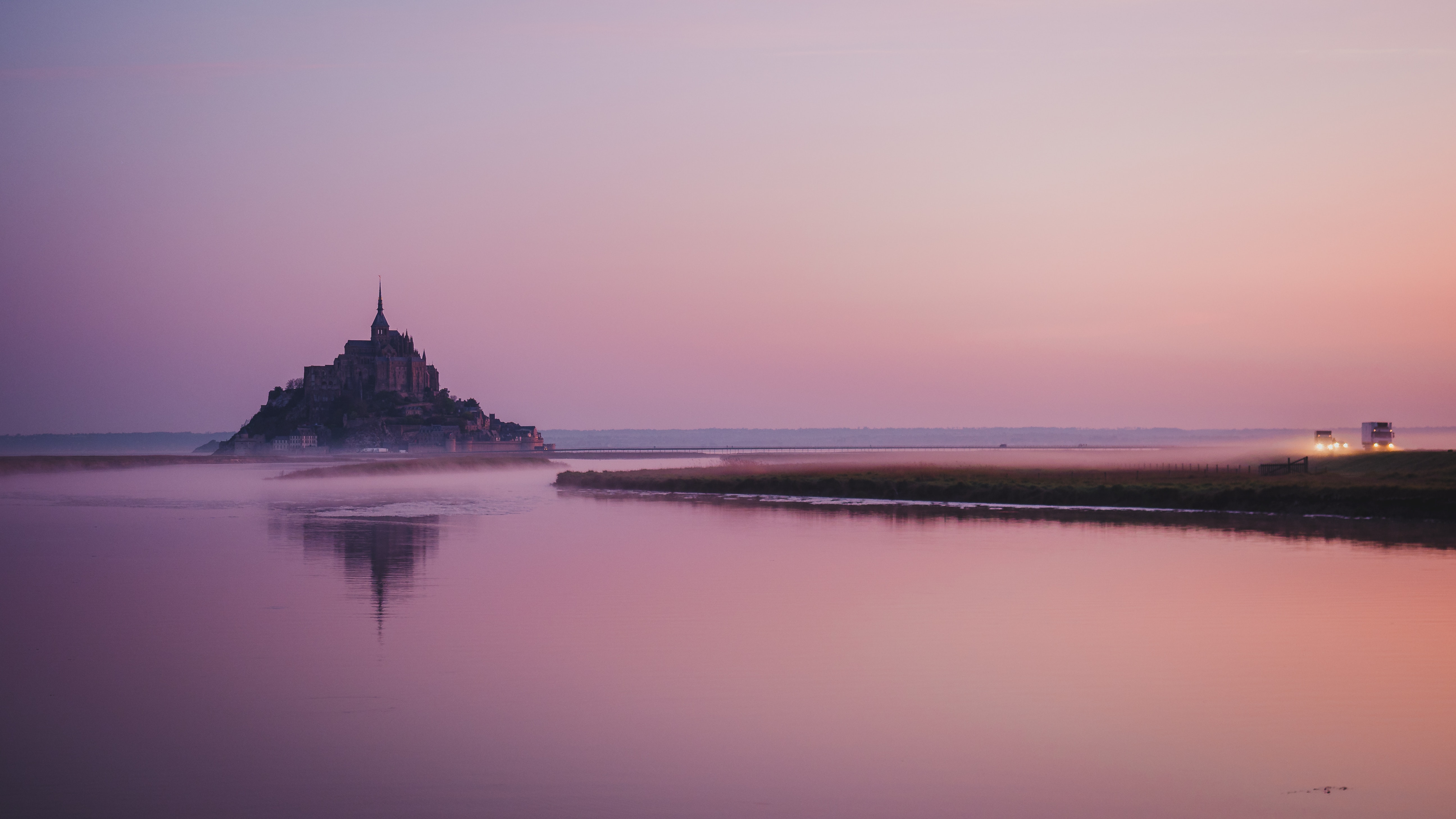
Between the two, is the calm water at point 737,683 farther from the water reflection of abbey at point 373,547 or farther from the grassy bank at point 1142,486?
the grassy bank at point 1142,486

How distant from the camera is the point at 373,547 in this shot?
31.9 m

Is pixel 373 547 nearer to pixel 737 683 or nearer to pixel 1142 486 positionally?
pixel 737 683

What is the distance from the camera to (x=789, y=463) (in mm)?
107562

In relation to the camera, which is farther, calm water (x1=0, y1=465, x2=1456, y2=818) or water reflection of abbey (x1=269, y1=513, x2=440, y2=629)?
water reflection of abbey (x1=269, y1=513, x2=440, y2=629)

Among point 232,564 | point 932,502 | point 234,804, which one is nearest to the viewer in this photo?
point 234,804

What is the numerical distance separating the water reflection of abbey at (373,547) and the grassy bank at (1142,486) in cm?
2046

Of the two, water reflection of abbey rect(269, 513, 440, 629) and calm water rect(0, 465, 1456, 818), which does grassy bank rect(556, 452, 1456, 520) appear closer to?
calm water rect(0, 465, 1456, 818)

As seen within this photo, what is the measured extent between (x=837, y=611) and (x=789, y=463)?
87584 mm

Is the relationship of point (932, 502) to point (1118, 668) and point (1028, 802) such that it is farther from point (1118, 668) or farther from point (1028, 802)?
point (1028, 802)

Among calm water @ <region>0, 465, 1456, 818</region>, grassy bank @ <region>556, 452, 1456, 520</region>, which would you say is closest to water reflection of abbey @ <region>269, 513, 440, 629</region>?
calm water @ <region>0, 465, 1456, 818</region>

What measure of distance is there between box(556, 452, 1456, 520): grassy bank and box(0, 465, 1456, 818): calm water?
34.7 ft

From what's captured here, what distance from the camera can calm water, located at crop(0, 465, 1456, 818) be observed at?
10203 millimetres

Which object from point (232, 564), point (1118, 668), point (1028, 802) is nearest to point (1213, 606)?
point (1118, 668)

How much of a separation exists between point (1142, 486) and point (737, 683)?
37.6 m
